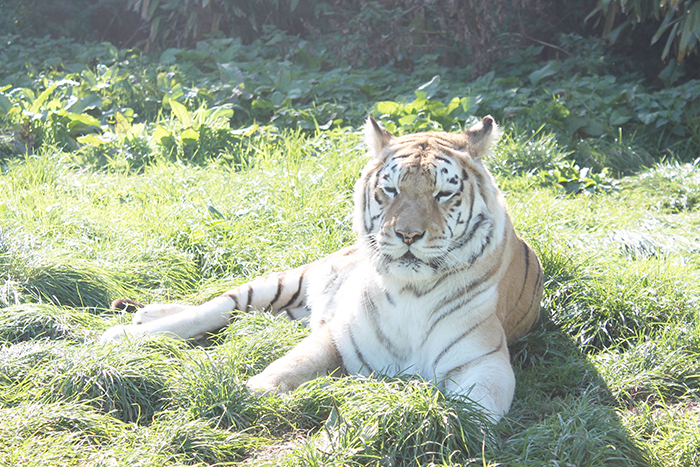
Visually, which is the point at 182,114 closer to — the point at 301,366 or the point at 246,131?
the point at 246,131

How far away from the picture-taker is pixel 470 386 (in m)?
2.56

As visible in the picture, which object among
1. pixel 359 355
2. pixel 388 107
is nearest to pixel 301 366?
pixel 359 355

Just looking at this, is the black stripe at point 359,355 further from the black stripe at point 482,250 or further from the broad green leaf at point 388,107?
the broad green leaf at point 388,107

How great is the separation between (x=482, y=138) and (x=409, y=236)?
2.14 feet

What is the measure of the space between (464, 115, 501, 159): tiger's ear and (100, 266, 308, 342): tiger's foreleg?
55.4 inches

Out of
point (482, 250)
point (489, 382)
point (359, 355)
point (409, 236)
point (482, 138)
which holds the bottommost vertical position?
point (359, 355)

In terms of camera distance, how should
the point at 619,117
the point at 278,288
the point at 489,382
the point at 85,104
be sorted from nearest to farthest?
the point at 489,382, the point at 278,288, the point at 619,117, the point at 85,104

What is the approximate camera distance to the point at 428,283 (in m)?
2.82

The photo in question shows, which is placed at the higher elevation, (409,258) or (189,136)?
(409,258)

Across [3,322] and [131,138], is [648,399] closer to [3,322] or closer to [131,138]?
[3,322]

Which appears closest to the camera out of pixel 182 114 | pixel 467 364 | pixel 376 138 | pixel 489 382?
pixel 489 382

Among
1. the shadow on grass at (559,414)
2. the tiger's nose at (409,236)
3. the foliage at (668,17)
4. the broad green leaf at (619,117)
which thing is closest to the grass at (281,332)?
the shadow on grass at (559,414)

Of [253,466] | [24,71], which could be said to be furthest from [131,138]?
[253,466]

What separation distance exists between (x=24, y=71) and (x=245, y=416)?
862 cm
